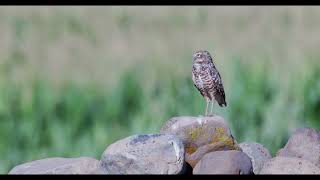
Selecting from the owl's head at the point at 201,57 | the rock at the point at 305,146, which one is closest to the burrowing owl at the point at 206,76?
the owl's head at the point at 201,57

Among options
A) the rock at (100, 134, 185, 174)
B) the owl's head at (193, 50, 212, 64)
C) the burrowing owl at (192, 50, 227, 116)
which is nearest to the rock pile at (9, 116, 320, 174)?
the rock at (100, 134, 185, 174)

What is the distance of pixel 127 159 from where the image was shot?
473 centimetres

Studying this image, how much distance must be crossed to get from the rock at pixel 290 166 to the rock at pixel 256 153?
207 mm

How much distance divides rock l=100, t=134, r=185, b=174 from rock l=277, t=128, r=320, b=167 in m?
0.86

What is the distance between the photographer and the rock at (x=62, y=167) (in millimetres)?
4836

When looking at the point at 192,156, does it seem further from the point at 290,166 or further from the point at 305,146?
the point at 305,146

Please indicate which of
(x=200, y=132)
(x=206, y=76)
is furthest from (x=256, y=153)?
(x=206, y=76)

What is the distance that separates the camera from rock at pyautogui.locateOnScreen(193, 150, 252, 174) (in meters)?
4.71

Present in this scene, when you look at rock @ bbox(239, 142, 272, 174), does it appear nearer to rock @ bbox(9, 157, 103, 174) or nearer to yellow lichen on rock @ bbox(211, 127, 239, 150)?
yellow lichen on rock @ bbox(211, 127, 239, 150)

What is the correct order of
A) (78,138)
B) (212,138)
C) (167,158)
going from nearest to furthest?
(167,158) → (212,138) → (78,138)

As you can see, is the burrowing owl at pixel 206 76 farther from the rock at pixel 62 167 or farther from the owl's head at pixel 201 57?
the rock at pixel 62 167

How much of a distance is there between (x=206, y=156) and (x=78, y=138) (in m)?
1.04
